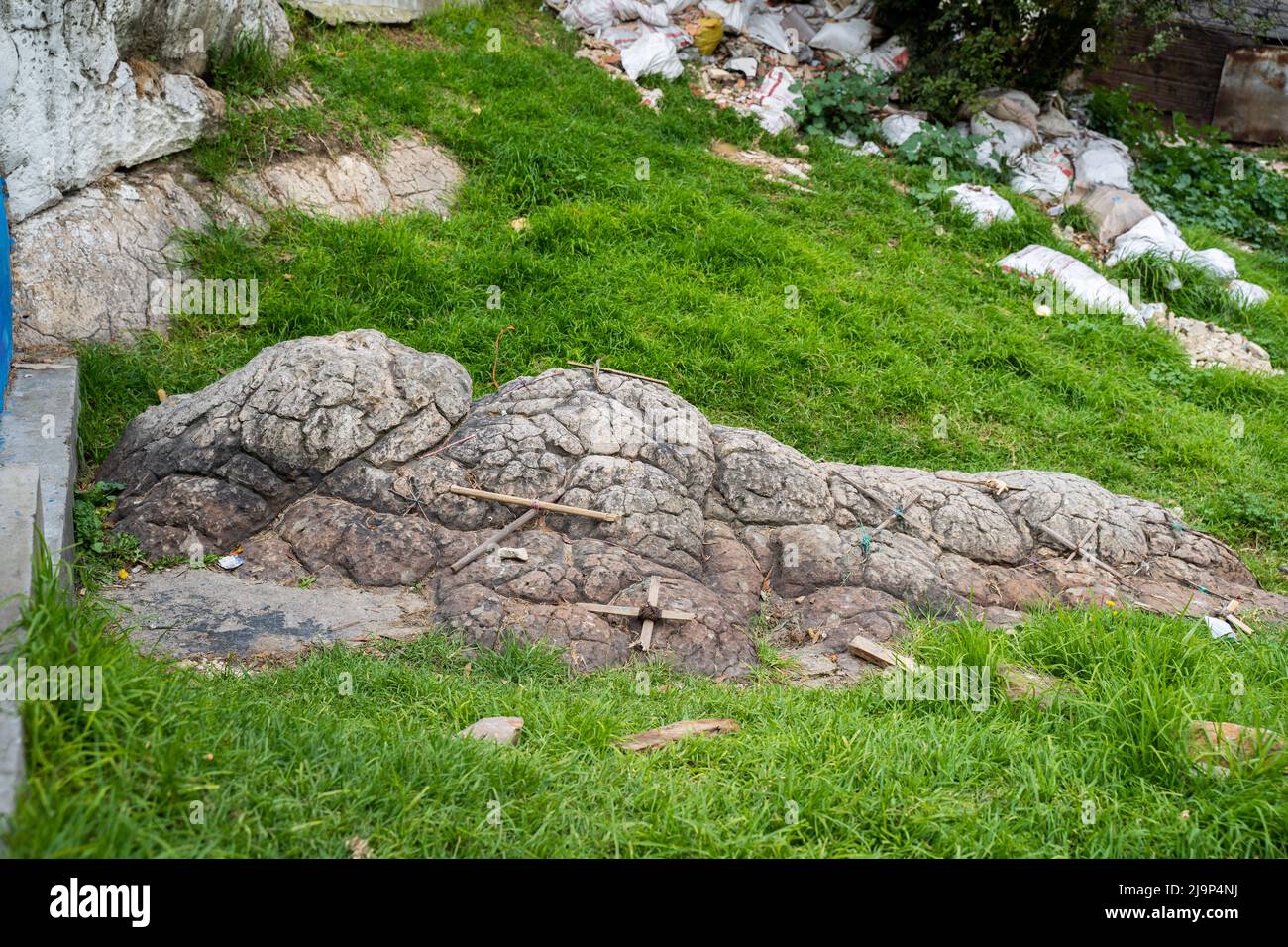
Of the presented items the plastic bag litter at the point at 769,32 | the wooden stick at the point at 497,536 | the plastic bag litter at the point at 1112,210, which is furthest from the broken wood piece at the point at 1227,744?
the plastic bag litter at the point at 769,32

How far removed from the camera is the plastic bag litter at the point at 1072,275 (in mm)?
9328

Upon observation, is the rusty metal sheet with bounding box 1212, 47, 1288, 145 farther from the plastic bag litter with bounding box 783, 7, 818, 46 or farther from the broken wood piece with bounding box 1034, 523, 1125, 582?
the broken wood piece with bounding box 1034, 523, 1125, 582

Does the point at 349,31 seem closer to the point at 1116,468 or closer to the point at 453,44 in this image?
the point at 453,44

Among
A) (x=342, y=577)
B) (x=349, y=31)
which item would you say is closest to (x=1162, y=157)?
(x=349, y=31)

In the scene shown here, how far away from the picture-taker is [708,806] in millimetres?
3389

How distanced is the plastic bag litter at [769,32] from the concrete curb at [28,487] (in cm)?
857

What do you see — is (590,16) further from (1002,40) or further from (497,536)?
(497,536)

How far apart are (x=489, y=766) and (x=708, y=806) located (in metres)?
0.72

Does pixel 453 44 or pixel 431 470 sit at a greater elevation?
pixel 453 44

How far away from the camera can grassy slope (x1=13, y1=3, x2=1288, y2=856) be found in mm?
3162

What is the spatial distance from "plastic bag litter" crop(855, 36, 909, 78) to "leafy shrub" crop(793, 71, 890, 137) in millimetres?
470

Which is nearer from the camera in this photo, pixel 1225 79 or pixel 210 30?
pixel 210 30

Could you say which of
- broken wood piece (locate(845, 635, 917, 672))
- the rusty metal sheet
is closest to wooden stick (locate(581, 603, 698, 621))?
broken wood piece (locate(845, 635, 917, 672))

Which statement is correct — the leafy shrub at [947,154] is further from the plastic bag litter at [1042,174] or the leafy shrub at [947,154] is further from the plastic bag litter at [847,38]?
the plastic bag litter at [847,38]
